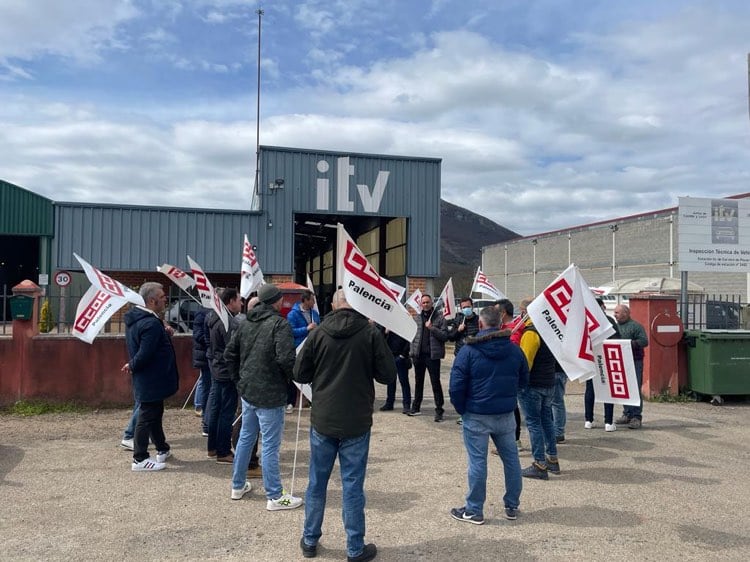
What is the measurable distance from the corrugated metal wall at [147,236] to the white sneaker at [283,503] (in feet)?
44.1

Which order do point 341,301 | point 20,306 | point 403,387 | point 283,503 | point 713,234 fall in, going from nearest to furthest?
point 341,301, point 283,503, point 20,306, point 403,387, point 713,234

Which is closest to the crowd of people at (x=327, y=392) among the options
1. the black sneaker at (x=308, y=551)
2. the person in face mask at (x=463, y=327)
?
the black sneaker at (x=308, y=551)

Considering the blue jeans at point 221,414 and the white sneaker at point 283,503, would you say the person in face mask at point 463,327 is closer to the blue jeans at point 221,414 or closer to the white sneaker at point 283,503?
the blue jeans at point 221,414

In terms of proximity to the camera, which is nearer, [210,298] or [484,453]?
[484,453]

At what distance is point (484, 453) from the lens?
4.95 meters

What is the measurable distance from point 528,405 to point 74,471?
4.64 meters

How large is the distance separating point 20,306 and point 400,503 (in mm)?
6742

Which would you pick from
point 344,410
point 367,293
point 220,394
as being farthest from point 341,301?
Answer: point 220,394

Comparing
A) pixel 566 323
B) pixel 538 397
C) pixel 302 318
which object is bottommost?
pixel 538 397

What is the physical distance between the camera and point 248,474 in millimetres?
6039

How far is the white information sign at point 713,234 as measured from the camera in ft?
38.8

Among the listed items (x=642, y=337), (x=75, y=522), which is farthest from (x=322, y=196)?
(x=75, y=522)

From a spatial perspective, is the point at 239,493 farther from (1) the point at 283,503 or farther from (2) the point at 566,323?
(2) the point at 566,323

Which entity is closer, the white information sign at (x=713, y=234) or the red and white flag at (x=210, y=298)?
the red and white flag at (x=210, y=298)
